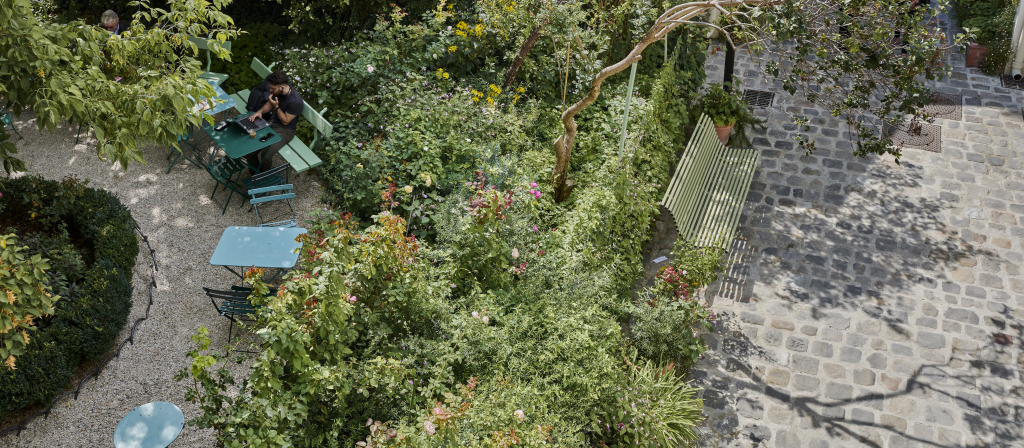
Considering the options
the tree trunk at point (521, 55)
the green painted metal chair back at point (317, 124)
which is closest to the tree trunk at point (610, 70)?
the tree trunk at point (521, 55)

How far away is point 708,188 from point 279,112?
202 inches

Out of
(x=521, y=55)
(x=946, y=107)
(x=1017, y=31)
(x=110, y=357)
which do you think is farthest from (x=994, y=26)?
(x=110, y=357)

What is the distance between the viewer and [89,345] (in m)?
6.47

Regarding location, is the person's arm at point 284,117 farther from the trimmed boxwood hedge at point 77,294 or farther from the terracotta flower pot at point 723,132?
the terracotta flower pot at point 723,132

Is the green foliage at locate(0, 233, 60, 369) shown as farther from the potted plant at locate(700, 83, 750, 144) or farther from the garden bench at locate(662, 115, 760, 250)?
the potted plant at locate(700, 83, 750, 144)

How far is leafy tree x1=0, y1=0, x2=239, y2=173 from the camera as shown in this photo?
490cm

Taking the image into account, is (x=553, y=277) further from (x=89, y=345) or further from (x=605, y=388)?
(x=89, y=345)

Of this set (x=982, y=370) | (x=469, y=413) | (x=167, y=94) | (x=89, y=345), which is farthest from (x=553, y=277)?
(x=982, y=370)

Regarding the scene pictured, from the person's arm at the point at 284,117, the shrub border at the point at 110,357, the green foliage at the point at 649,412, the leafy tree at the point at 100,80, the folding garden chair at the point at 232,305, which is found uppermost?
the leafy tree at the point at 100,80

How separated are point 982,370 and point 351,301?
21.3 ft

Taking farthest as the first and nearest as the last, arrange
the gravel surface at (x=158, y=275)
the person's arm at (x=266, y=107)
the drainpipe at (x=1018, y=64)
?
the drainpipe at (x=1018, y=64)
the person's arm at (x=266, y=107)
the gravel surface at (x=158, y=275)

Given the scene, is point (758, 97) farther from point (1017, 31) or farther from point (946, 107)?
point (1017, 31)

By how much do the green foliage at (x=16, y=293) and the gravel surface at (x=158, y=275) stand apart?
172 centimetres

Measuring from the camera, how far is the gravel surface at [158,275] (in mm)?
6191
